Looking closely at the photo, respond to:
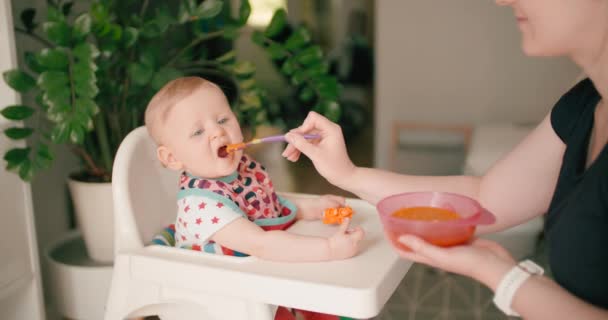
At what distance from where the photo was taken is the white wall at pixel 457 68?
12.5 feet

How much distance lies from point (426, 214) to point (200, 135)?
51 centimetres

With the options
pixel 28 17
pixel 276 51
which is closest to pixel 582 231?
pixel 276 51

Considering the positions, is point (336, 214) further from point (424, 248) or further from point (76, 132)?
point (76, 132)

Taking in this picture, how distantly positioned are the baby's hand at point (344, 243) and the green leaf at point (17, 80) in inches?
34.8

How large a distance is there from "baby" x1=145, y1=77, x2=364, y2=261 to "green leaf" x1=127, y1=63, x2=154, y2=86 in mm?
433

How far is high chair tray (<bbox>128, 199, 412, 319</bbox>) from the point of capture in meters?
1.11

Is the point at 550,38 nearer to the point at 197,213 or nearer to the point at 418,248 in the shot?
the point at 418,248

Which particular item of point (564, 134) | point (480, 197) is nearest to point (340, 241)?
point (480, 197)

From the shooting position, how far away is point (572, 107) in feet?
4.01

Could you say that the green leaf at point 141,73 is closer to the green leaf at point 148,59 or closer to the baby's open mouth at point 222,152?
the green leaf at point 148,59

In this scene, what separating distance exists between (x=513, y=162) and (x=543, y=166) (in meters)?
0.06

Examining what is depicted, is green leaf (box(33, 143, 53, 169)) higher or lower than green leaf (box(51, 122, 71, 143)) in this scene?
lower

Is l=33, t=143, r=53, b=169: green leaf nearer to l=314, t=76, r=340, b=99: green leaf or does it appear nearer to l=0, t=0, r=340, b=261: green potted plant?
l=0, t=0, r=340, b=261: green potted plant

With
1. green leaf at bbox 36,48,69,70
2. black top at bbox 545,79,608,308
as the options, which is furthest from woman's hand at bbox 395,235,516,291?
green leaf at bbox 36,48,69,70
